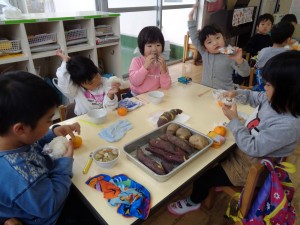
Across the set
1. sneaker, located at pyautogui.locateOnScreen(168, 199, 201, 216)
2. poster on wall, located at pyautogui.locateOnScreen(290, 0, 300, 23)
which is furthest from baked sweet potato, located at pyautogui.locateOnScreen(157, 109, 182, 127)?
poster on wall, located at pyautogui.locateOnScreen(290, 0, 300, 23)

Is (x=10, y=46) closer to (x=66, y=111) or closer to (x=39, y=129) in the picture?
(x=66, y=111)

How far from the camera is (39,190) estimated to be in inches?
24.6

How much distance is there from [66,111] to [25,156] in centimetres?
63

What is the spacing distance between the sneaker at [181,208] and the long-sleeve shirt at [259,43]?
8.90 feet

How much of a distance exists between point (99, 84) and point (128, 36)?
2382 mm

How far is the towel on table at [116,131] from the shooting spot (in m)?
0.99

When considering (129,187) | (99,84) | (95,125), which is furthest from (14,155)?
(99,84)

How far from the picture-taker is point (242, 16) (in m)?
4.28

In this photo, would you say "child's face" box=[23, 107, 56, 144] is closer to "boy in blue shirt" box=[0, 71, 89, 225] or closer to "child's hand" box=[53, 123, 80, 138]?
"boy in blue shirt" box=[0, 71, 89, 225]

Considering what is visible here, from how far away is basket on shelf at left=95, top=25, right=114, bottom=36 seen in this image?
2225mm

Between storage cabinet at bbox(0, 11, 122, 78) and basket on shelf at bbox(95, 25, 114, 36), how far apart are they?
50mm

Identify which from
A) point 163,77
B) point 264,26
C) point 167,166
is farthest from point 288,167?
point 264,26

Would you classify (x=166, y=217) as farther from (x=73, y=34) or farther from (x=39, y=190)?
(x=73, y=34)

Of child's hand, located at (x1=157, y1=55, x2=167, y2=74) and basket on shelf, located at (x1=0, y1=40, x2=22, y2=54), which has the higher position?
basket on shelf, located at (x1=0, y1=40, x2=22, y2=54)
